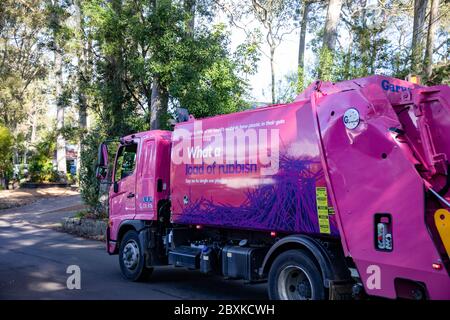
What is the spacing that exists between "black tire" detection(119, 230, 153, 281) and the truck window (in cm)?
121

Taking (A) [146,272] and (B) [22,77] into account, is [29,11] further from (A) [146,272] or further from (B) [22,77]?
(A) [146,272]

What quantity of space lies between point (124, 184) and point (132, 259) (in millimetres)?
1528

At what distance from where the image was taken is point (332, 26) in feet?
51.1

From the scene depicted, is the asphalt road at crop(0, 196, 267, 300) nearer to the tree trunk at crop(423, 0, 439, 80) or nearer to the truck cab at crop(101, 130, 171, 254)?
the truck cab at crop(101, 130, 171, 254)

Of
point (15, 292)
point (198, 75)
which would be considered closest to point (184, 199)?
point (15, 292)

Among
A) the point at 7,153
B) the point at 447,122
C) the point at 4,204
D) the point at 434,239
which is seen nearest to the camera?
the point at 434,239

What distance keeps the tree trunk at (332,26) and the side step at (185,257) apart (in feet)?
30.0

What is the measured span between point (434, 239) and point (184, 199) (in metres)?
4.52

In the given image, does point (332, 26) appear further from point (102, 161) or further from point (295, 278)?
point (295, 278)

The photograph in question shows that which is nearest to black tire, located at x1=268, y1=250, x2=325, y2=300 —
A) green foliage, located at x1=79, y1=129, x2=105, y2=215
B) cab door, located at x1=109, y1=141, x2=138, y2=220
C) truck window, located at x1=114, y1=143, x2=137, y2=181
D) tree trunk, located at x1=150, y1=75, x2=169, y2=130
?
cab door, located at x1=109, y1=141, x2=138, y2=220

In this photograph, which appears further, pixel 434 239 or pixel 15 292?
pixel 15 292

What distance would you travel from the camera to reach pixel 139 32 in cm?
1435

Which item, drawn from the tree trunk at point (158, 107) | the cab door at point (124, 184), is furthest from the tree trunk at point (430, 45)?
the cab door at point (124, 184)

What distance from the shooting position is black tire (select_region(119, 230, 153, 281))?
9.07 meters
